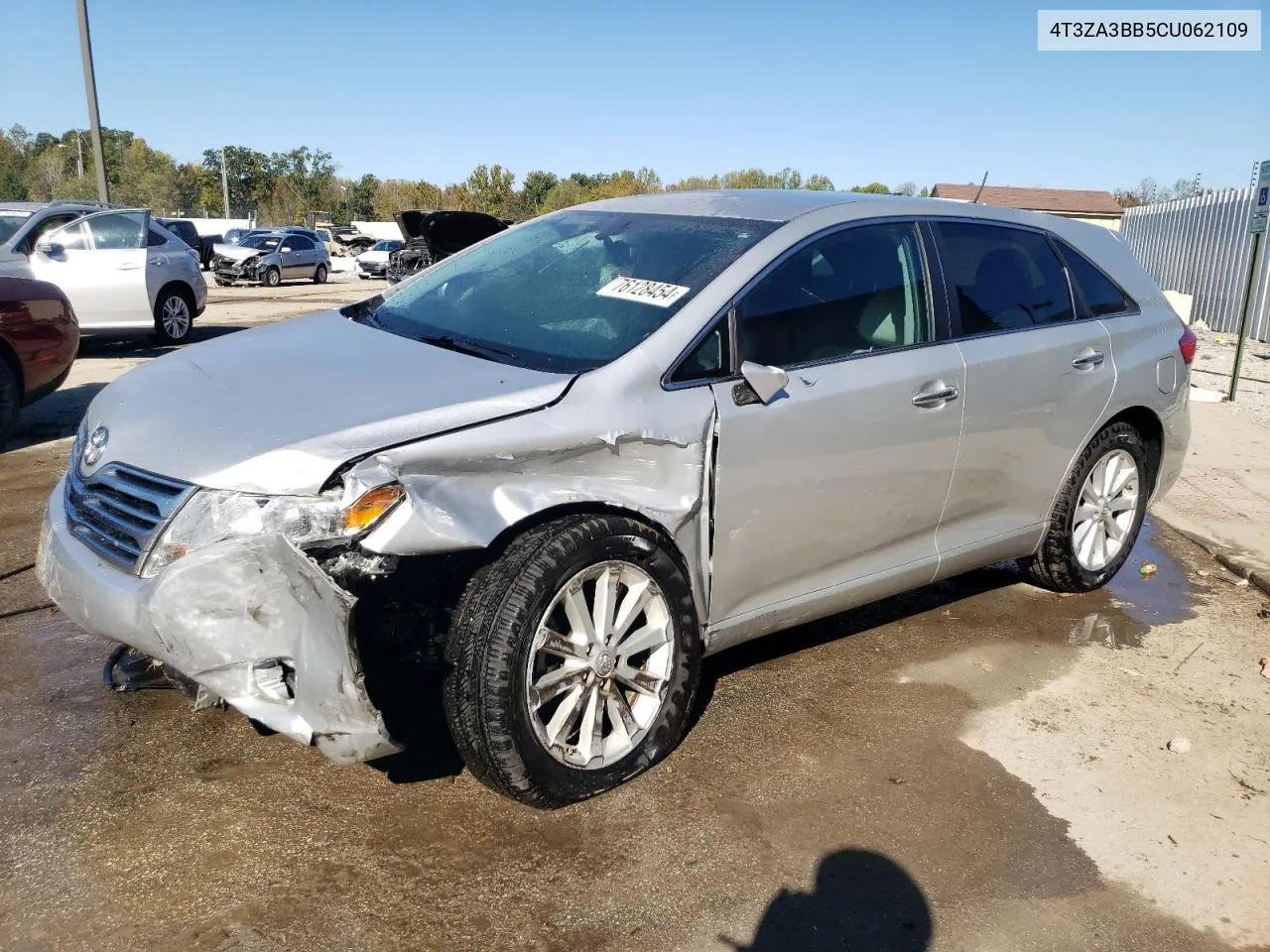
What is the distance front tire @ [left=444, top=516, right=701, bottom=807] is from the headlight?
1.17 feet

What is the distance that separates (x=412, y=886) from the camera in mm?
2742

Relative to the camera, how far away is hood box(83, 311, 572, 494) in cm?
270

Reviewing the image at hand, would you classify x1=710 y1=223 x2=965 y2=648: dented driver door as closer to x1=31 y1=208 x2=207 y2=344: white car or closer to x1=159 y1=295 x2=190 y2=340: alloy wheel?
x1=31 y1=208 x2=207 y2=344: white car

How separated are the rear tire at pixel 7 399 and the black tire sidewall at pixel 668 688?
19.5ft

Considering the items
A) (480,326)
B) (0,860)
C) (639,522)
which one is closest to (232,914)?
(0,860)

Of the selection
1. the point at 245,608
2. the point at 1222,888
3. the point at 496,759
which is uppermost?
the point at 245,608

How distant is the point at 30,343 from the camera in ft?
23.9

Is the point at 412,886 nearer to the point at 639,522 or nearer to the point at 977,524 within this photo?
the point at 639,522

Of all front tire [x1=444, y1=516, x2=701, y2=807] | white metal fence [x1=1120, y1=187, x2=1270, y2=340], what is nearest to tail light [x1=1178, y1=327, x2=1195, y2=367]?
front tire [x1=444, y1=516, x2=701, y2=807]

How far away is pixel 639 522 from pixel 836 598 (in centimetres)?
101

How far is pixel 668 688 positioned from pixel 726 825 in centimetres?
43

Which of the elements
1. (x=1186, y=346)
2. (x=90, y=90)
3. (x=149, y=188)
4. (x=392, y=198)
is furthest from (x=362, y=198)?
(x=1186, y=346)

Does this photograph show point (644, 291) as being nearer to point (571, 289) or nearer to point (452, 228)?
point (571, 289)

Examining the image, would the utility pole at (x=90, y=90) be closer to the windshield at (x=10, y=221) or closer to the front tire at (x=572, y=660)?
the windshield at (x=10, y=221)
